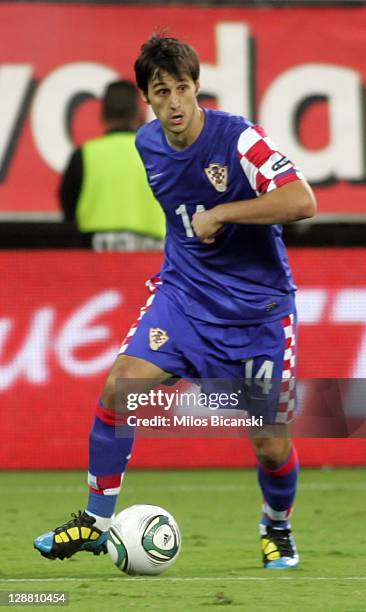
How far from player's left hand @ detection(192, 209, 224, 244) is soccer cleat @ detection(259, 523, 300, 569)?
129cm

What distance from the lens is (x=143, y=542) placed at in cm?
596

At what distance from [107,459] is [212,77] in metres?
8.23

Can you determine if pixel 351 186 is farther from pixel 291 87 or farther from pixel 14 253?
pixel 14 253

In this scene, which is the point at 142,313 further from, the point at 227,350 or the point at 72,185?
the point at 72,185

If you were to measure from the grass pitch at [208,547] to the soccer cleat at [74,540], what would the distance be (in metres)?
0.10

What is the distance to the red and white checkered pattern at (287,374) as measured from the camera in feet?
21.0

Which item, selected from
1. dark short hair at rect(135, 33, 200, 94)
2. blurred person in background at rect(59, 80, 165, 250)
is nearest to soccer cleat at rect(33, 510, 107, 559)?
dark short hair at rect(135, 33, 200, 94)

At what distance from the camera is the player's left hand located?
5.91m

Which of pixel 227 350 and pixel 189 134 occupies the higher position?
pixel 189 134

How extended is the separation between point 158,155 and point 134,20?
7.97m

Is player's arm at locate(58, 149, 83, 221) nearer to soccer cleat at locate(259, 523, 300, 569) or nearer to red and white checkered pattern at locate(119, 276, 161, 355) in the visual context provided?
red and white checkered pattern at locate(119, 276, 161, 355)

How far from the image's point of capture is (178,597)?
5566 millimetres

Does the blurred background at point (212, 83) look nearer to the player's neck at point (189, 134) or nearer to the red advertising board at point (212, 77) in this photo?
the red advertising board at point (212, 77)

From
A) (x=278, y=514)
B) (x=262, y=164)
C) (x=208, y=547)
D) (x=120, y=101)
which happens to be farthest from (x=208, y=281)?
(x=120, y=101)
